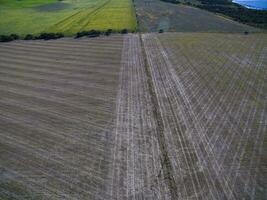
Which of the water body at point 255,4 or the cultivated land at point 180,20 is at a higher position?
the water body at point 255,4

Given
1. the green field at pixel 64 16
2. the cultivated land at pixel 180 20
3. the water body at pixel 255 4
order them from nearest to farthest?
the cultivated land at pixel 180 20 < the green field at pixel 64 16 < the water body at pixel 255 4

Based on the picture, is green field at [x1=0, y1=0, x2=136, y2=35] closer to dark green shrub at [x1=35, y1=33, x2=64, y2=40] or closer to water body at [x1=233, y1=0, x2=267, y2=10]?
dark green shrub at [x1=35, y1=33, x2=64, y2=40]

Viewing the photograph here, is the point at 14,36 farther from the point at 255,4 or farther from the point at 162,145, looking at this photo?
the point at 255,4

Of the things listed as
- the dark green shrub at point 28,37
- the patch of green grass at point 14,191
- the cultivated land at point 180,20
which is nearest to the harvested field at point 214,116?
the patch of green grass at point 14,191

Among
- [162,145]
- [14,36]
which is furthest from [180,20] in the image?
[162,145]

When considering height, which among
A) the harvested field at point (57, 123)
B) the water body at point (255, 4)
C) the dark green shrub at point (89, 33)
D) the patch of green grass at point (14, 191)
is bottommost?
the patch of green grass at point (14, 191)

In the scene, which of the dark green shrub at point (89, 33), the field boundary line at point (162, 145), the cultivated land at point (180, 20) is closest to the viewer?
the field boundary line at point (162, 145)

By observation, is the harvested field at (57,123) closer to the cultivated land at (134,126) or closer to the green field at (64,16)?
the cultivated land at (134,126)
